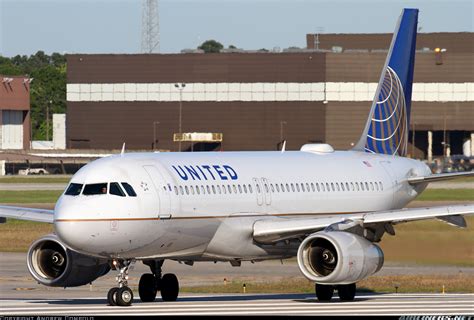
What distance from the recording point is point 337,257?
1403 inches

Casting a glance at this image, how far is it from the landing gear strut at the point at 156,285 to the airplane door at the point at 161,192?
319 cm

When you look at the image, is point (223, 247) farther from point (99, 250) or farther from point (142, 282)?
point (99, 250)

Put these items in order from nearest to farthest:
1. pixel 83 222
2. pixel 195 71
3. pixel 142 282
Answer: pixel 83 222 → pixel 142 282 → pixel 195 71

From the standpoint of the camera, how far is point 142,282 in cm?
3803

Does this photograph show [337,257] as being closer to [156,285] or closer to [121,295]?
[156,285]

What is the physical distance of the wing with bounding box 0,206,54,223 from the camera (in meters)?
38.8

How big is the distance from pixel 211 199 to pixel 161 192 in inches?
97.9

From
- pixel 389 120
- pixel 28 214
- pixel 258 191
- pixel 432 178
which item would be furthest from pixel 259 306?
pixel 389 120

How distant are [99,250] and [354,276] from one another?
7.40m

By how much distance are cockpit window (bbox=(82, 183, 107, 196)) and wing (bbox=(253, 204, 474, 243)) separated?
6.00 metres

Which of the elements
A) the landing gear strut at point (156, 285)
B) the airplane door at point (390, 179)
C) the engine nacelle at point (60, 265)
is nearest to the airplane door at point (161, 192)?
the engine nacelle at point (60, 265)

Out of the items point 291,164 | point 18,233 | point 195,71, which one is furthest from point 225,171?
point 195,71

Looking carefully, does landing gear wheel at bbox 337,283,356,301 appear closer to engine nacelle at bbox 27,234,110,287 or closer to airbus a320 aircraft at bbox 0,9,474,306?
airbus a320 aircraft at bbox 0,9,474,306

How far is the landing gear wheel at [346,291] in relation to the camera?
1501 inches
